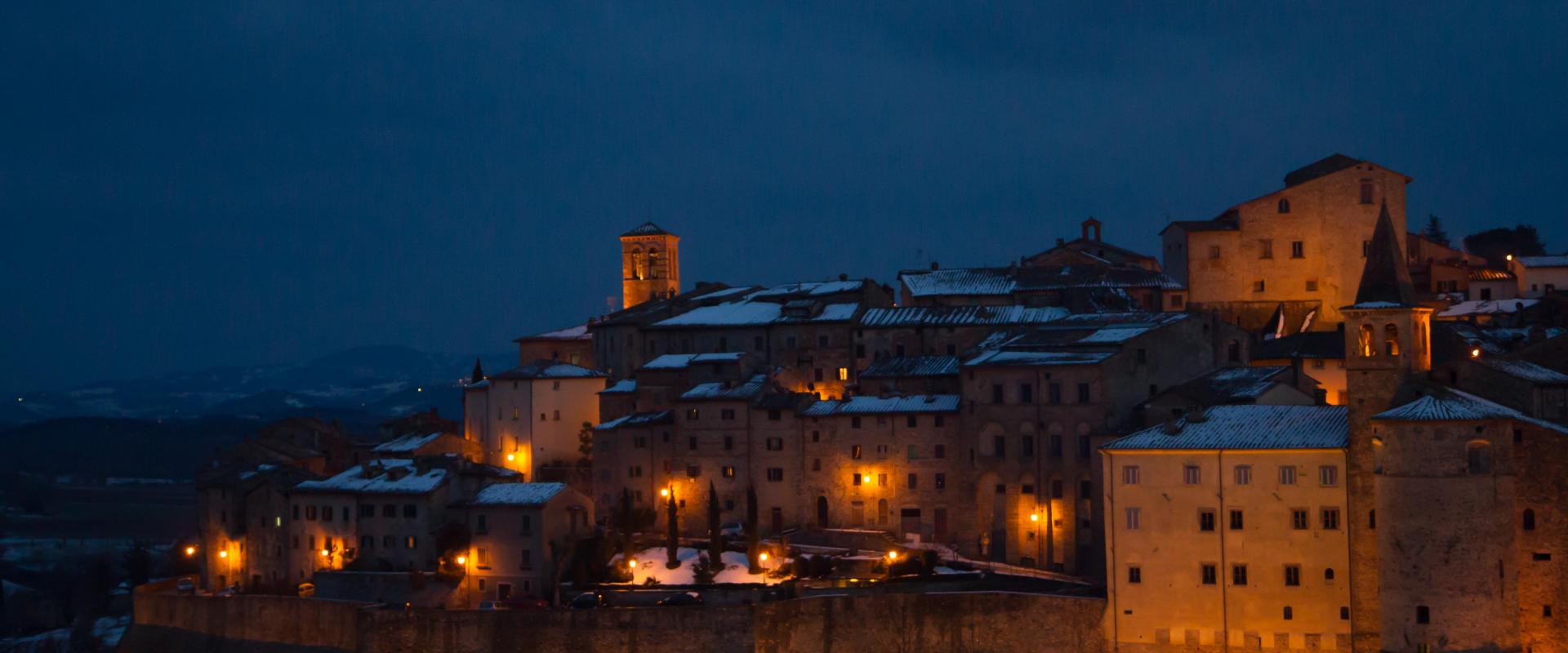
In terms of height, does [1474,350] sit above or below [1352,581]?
above

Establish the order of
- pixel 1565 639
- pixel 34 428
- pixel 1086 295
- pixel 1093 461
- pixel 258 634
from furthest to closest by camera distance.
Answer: pixel 34 428, pixel 1086 295, pixel 258 634, pixel 1093 461, pixel 1565 639

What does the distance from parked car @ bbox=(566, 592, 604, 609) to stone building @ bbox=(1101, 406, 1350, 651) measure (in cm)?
1678

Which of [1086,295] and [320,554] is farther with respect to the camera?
[1086,295]

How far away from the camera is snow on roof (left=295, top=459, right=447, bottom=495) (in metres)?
61.2

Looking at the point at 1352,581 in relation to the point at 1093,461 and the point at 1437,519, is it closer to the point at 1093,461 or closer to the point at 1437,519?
the point at 1437,519

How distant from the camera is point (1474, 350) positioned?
56281 mm

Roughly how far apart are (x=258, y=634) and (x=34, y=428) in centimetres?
14365

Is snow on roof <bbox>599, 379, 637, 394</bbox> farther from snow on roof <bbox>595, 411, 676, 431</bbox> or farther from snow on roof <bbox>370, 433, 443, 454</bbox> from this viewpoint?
snow on roof <bbox>370, 433, 443, 454</bbox>

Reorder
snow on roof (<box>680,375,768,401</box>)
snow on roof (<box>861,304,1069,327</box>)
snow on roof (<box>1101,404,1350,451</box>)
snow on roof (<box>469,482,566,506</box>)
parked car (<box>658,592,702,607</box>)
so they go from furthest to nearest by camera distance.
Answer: snow on roof (<box>861,304,1069,327</box>), snow on roof (<box>680,375,768,401</box>), snow on roof (<box>469,482,566,506</box>), parked car (<box>658,592,702,607</box>), snow on roof (<box>1101,404,1350,451</box>)

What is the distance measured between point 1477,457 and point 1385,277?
21.0ft

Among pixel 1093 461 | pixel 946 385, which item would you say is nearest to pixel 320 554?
pixel 946 385

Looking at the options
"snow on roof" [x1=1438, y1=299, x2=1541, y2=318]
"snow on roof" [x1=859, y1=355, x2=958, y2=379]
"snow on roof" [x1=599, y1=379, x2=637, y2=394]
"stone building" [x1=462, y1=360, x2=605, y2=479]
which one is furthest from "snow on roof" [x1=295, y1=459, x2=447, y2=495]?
"snow on roof" [x1=1438, y1=299, x2=1541, y2=318]

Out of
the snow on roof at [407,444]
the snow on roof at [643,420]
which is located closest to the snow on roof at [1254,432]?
the snow on roof at [643,420]

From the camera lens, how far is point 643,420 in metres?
65.4
